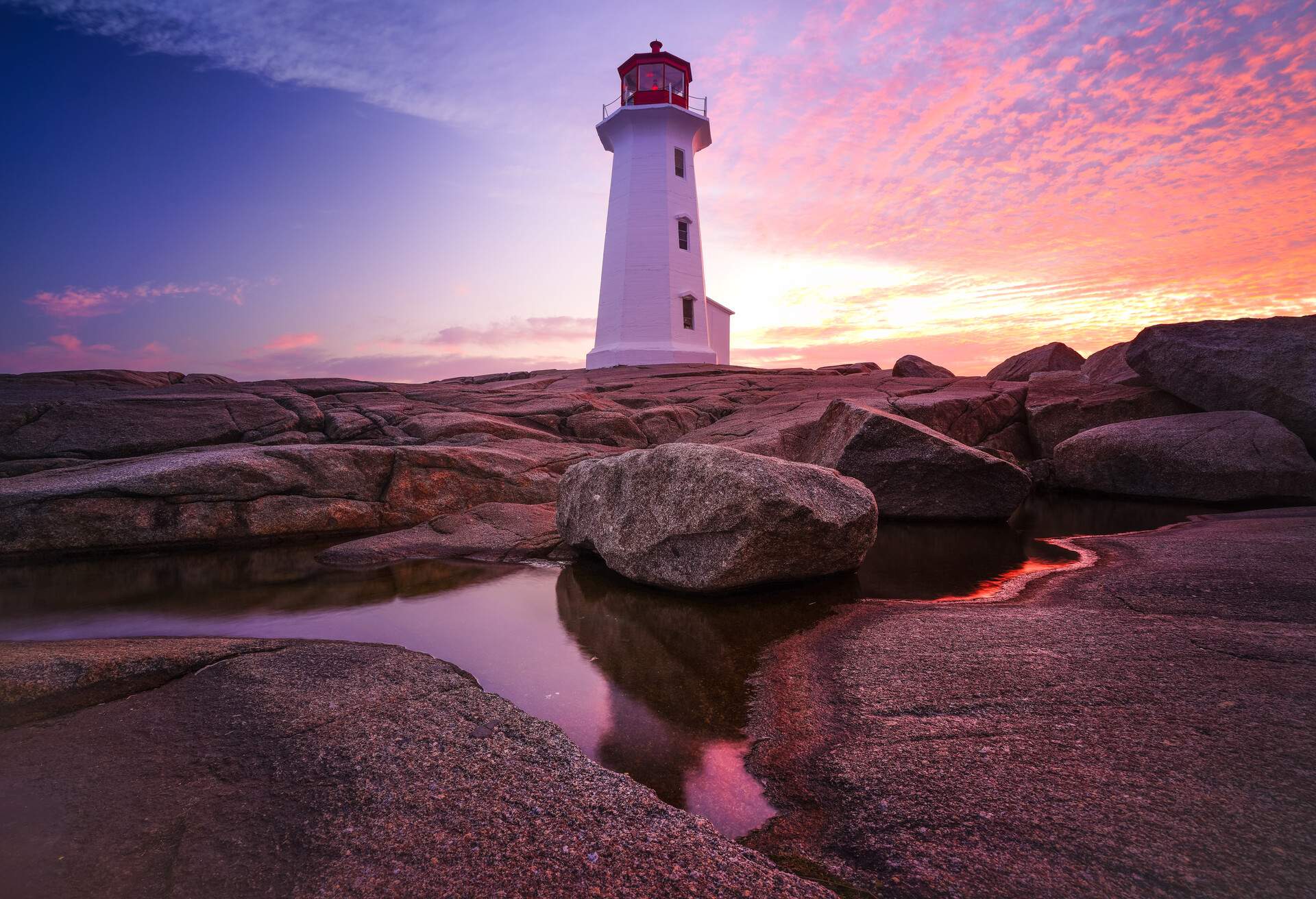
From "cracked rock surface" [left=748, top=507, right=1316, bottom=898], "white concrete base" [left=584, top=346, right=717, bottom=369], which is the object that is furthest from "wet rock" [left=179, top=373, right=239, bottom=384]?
"cracked rock surface" [left=748, top=507, right=1316, bottom=898]

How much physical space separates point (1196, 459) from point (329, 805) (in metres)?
10.9

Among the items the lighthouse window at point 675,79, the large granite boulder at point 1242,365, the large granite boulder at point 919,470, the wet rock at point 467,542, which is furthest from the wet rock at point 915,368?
the wet rock at point 467,542

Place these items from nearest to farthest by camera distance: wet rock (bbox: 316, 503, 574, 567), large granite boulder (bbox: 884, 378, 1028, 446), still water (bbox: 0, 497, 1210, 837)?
still water (bbox: 0, 497, 1210, 837)
wet rock (bbox: 316, 503, 574, 567)
large granite boulder (bbox: 884, 378, 1028, 446)

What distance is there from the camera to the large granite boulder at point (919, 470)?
791 centimetres

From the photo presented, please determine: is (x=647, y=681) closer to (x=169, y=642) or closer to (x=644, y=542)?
(x=644, y=542)

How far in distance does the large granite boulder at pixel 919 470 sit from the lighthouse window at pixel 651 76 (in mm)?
21043

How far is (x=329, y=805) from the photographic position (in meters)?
2.30

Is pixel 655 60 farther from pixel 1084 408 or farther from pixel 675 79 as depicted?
pixel 1084 408

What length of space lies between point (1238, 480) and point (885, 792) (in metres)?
9.35

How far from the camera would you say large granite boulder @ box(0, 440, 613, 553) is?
6770mm

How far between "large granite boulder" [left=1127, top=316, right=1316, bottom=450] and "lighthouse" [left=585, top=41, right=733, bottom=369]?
14.8m

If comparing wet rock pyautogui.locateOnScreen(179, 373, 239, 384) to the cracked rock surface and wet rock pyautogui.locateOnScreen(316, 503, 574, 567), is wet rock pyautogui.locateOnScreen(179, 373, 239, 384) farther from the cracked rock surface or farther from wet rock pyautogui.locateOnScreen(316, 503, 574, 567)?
the cracked rock surface

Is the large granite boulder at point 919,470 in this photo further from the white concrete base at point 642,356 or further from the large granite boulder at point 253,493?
the white concrete base at point 642,356

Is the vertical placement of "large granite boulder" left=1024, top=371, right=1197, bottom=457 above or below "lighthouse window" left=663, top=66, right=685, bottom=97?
below
